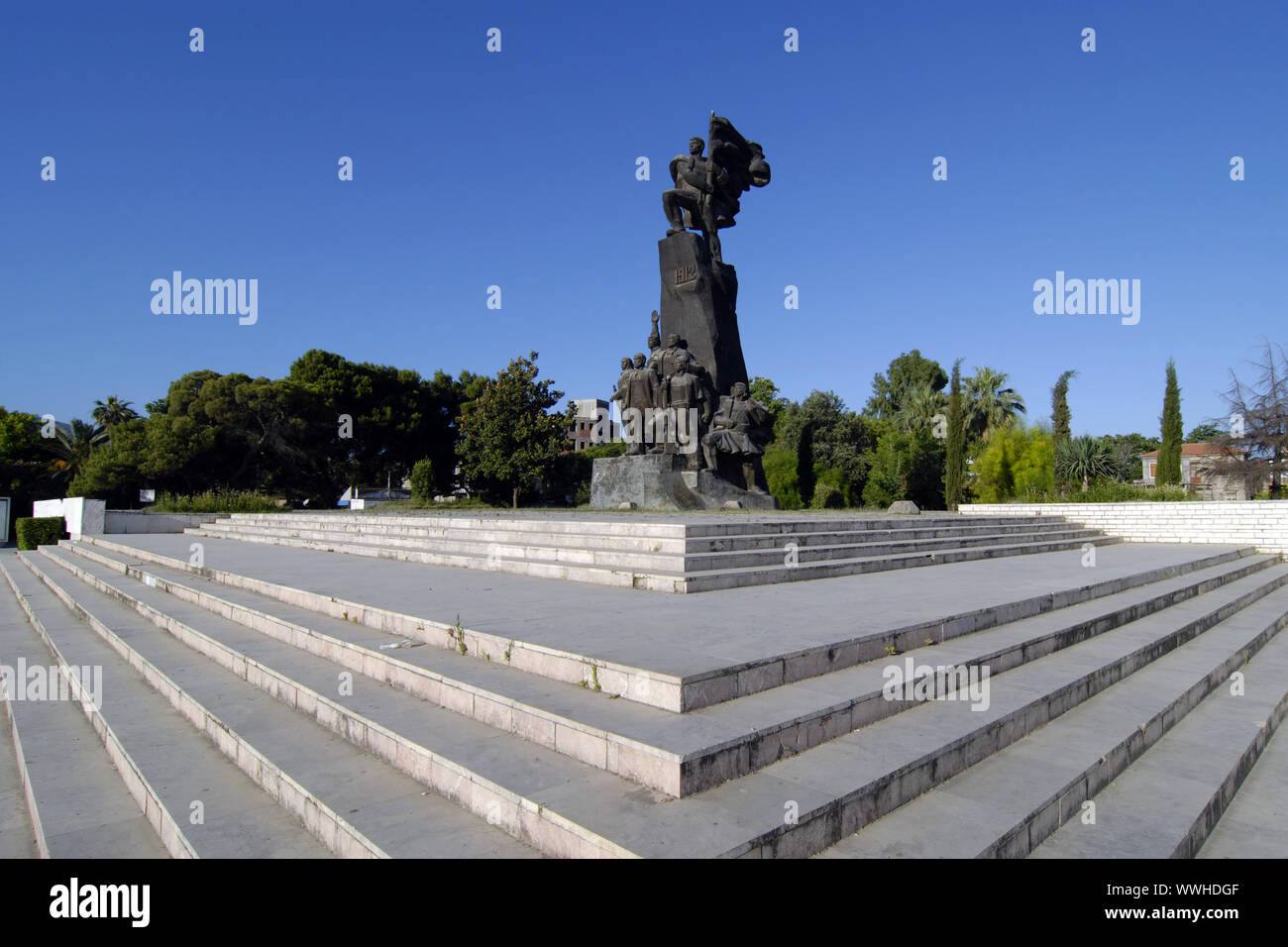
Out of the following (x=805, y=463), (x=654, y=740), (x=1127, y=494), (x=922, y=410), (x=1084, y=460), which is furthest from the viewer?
(x=922, y=410)

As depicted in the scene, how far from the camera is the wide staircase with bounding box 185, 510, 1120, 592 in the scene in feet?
22.5

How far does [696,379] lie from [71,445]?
38.7 meters

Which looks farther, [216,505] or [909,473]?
[909,473]

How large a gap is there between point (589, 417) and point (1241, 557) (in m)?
71.2

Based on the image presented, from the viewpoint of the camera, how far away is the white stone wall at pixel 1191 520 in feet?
48.4

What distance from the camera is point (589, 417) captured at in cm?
8150

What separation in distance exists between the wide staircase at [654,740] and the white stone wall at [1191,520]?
1155 cm

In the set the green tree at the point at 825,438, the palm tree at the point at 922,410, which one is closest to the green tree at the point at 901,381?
the palm tree at the point at 922,410

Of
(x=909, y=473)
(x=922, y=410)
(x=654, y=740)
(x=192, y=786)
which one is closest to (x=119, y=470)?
(x=192, y=786)

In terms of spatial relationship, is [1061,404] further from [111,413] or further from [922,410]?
[111,413]

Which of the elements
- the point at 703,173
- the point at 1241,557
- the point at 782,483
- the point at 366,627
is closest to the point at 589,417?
the point at 782,483

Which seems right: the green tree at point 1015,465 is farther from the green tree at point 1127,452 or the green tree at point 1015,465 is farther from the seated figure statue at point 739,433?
the seated figure statue at point 739,433

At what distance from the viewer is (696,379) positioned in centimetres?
1391
